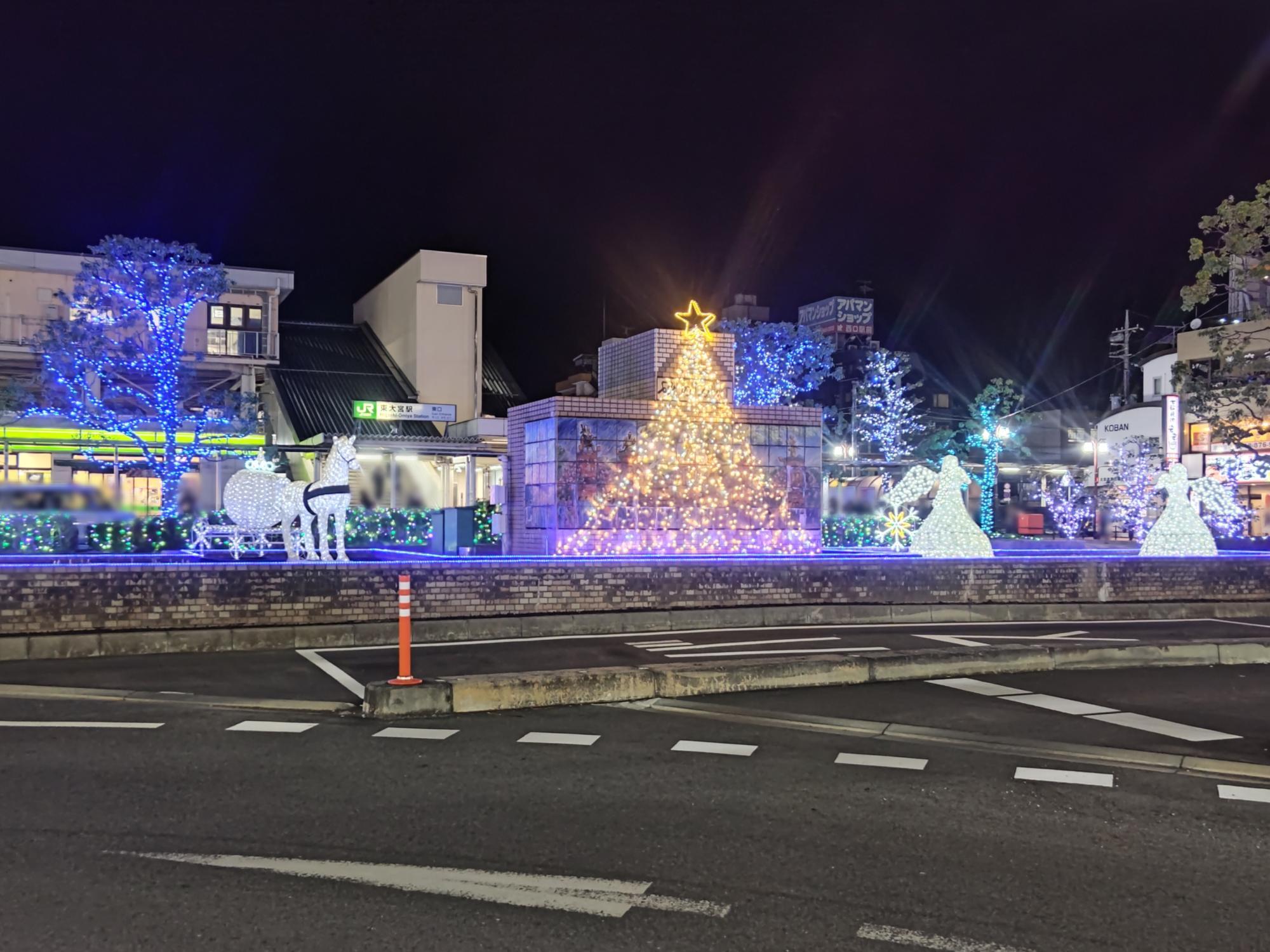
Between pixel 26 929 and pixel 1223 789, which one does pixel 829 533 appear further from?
pixel 26 929

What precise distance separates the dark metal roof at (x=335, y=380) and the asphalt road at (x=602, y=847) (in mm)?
30766

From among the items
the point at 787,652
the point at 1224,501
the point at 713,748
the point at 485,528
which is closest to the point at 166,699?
the point at 713,748

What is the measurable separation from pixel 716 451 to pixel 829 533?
5.55 meters

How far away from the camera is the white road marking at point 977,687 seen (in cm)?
1124

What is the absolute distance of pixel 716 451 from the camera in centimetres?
2289

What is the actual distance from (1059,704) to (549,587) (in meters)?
7.52

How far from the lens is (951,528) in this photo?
67.2ft

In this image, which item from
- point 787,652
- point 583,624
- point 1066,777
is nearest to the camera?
point 1066,777

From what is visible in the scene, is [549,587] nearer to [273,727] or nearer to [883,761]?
[273,727]

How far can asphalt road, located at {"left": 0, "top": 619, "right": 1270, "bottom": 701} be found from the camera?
1149cm

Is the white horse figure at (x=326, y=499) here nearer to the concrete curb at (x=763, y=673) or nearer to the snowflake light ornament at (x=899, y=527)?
the concrete curb at (x=763, y=673)


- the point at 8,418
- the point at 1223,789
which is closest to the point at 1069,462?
the point at 8,418

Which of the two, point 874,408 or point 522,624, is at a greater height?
point 874,408

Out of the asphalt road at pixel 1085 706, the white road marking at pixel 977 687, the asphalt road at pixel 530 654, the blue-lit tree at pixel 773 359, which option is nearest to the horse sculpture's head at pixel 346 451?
the asphalt road at pixel 530 654
